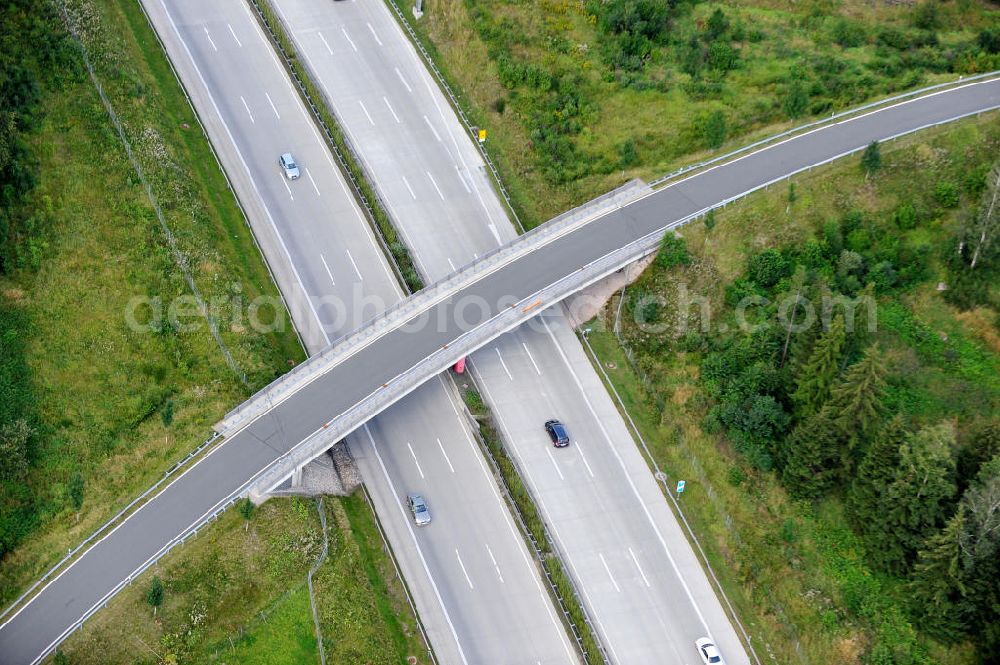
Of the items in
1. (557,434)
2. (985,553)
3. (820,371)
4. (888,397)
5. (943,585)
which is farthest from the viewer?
(557,434)

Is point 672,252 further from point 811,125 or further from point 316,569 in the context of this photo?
point 316,569

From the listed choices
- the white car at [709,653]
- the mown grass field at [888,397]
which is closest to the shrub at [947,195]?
the mown grass field at [888,397]

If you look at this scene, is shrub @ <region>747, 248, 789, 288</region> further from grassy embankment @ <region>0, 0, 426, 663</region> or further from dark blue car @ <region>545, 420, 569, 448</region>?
grassy embankment @ <region>0, 0, 426, 663</region>

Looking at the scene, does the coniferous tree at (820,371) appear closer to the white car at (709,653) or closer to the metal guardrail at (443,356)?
the metal guardrail at (443,356)

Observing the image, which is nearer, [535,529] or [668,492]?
[535,529]

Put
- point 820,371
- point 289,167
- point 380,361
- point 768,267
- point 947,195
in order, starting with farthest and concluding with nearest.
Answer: point 289,167 < point 947,195 < point 768,267 < point 380,361 < point 820,371

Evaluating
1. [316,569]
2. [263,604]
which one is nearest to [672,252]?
[316,569]

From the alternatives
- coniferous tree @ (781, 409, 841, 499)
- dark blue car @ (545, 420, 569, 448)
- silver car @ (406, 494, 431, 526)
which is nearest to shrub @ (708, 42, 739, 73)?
coniferous tree @ (781, 409, 841, 499)

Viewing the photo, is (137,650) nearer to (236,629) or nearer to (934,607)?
(236,629)
